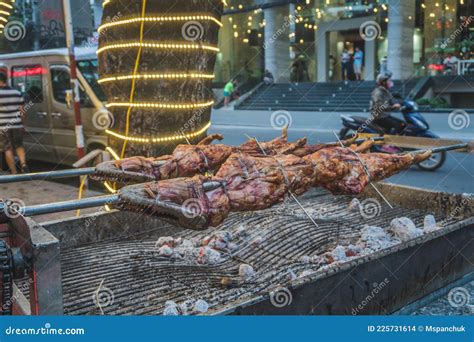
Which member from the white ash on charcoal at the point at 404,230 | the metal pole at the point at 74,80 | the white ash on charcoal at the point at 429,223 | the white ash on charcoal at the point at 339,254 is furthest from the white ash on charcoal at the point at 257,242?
the metal pole at the point at 74,80

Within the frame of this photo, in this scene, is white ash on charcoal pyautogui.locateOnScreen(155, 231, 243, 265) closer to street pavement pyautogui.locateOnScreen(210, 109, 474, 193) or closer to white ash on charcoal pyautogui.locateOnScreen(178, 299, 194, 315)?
white ash on charcoal pyautogui.locateOnScreen(178, 299, 194, 315)

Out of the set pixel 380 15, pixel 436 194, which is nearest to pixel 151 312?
pixel 436 194

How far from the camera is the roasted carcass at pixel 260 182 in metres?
2.84

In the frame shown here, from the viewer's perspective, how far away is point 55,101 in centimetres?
987

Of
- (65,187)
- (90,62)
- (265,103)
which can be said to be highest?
(90,62)

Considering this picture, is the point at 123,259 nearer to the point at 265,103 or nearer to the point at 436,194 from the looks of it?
the point at 436,194

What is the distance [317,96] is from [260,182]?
20420mm

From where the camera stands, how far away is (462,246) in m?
4.12

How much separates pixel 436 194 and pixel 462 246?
0.97 meters
